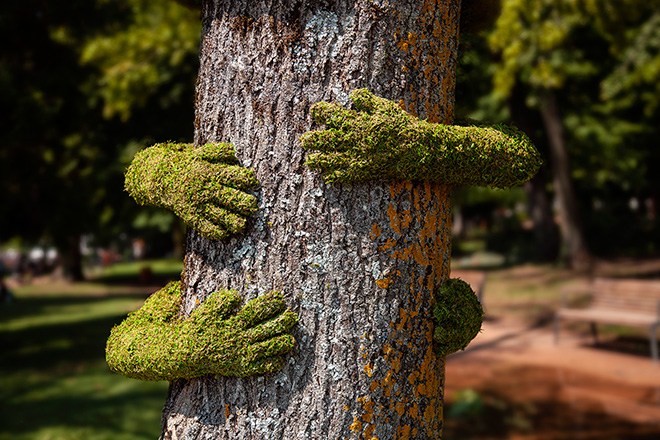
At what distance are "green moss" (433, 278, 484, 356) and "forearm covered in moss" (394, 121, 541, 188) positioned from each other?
411 millimetres

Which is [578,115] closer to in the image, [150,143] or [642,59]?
[642,59]

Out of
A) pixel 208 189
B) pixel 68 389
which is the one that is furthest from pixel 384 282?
pixel 68 389

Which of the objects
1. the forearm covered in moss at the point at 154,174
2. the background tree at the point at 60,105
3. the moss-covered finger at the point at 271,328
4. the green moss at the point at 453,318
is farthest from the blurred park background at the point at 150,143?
the moss-covered finger at the point at 271,328

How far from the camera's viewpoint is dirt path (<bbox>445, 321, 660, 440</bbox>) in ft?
21.2

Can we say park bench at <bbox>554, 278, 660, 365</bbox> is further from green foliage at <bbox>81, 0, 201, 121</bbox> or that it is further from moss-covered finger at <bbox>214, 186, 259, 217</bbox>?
green foliage at <bbox>81, 0, 201, 121</bbox>

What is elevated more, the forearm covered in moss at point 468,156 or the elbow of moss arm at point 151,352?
the forearm covered in moss at point 468,156

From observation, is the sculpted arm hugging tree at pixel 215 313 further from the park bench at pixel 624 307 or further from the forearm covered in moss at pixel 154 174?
the park bench at pixel 624 307

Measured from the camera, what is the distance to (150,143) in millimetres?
7828

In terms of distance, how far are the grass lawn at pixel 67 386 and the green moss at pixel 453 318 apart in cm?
467

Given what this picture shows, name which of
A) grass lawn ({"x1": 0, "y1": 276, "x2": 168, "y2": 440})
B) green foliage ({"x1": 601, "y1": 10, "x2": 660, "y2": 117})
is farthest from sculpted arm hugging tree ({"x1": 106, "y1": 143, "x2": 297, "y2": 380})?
green foliage ({"x1": 601, "y1": 10, "x2": 660, "y2": 117})

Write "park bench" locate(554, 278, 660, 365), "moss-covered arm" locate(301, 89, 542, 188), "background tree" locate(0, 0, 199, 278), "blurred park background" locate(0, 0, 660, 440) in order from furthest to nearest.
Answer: "background tree" locate(0, 0, 199, 278) → "park bench" locate(554, 278, 660, 365) → "blurred park background" locate(0, 0, 660, 440) → "moss-covered arm" locate(301, 89, 542, 188)

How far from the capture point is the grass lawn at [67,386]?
6.33 metres

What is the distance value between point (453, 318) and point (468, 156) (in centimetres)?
60

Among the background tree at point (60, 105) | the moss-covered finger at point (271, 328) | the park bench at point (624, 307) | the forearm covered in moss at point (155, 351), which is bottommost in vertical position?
the park bench at point (624, 307)
